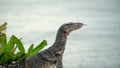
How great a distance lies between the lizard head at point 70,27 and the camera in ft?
16.3

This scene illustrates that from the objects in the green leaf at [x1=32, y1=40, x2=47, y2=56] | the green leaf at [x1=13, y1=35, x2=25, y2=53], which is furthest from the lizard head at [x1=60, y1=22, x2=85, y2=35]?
the green leaf at [x1=13, y1=35, x2=25, y2=53]

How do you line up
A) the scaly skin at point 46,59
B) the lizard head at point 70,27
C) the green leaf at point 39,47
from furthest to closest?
the lizard head at point 70,27, the green leaf at point 39,47, the scaly skin at point 46,59

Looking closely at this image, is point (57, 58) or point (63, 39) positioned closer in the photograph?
point (57, 58)

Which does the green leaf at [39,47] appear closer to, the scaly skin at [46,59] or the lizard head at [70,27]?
the scaly skin at [46,59]

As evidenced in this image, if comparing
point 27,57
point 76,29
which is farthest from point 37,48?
point 76,29

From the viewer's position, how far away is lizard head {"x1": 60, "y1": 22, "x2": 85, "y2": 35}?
4.96m

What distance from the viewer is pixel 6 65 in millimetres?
4680

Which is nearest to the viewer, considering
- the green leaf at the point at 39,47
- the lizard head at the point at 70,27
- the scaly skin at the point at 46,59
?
the scaly skin at the point at 46,59

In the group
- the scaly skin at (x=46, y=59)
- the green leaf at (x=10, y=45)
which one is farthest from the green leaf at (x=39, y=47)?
the green leaf at (x=10, y=45)

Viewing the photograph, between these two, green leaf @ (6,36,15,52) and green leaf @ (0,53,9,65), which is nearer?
green leaf @ (0,53,9,65)

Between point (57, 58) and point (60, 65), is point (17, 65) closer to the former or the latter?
point (57, 58)

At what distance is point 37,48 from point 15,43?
0.27 meters

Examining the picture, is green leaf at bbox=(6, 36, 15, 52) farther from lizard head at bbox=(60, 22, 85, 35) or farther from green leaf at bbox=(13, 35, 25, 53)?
lizard head at bbox=(60, 22, 85, 35)

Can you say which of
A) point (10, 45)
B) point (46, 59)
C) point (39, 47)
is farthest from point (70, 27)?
point (10, 45)
